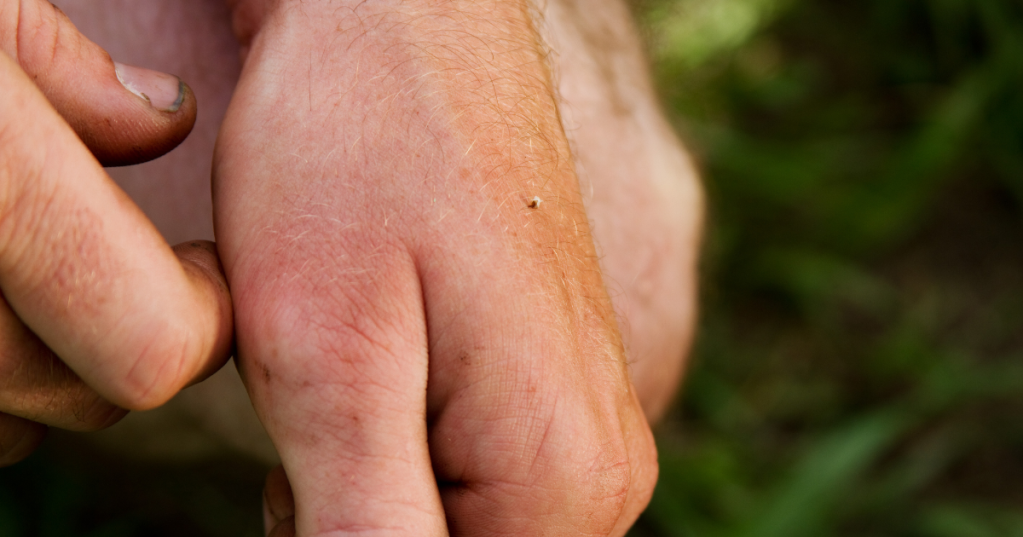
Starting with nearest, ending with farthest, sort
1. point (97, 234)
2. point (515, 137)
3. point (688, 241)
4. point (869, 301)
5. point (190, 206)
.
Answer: point (97, 234) < point (515, 137) < point (190, 206) < point (688, 241) < point (869, 301)

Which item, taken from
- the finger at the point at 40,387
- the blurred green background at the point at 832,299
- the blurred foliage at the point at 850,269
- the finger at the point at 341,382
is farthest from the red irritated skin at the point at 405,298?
the blurred foliage at the point at 850,269

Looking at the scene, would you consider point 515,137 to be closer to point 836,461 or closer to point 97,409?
point 97,409

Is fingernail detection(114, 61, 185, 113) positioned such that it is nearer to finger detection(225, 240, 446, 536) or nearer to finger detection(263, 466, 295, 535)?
finger detection(225, 240, 446, 536)

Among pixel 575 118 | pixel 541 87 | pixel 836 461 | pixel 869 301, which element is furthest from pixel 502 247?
pixel 869 301

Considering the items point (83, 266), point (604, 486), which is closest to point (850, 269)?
point (604, 486)

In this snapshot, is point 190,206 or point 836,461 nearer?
point 190,206

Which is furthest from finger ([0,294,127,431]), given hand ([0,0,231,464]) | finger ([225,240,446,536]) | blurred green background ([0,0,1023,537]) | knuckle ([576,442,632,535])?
blurred green background ([0,0,1023,537])

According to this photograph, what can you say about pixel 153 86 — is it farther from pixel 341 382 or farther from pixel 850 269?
pixel 850 269
